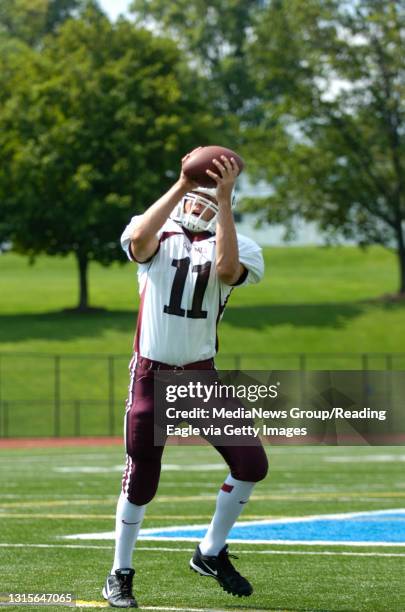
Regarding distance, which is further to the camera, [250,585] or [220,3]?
[220,3]

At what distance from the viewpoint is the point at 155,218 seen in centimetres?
565

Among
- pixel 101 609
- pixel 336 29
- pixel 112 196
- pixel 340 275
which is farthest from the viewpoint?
pixel 340 275

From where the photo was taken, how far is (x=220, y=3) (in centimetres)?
6391

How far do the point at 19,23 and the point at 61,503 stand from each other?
62245 millimetres

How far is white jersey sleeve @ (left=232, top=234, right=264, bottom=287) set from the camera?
586 centimetres

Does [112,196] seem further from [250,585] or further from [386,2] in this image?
[250,585]

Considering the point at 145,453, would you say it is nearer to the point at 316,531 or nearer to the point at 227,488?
the point at 227,488

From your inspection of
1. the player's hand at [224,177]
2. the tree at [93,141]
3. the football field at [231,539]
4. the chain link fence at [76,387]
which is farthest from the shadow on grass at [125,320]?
the player's hand at [224,177]

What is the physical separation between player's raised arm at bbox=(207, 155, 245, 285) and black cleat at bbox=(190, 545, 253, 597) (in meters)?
1.40

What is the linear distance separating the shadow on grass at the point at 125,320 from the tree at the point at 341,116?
3.06 metres

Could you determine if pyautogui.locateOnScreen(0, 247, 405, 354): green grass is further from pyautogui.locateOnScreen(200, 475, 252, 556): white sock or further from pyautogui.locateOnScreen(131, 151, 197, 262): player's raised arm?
pyautogui.locateOnScreen(131, 151, 197, 262): player's raised arm

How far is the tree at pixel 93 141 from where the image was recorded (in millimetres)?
43281

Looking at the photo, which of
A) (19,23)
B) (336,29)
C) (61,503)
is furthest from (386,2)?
(61,503)

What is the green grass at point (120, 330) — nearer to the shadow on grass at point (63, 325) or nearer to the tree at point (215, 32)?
the shadow on grass at point (63, 325)
